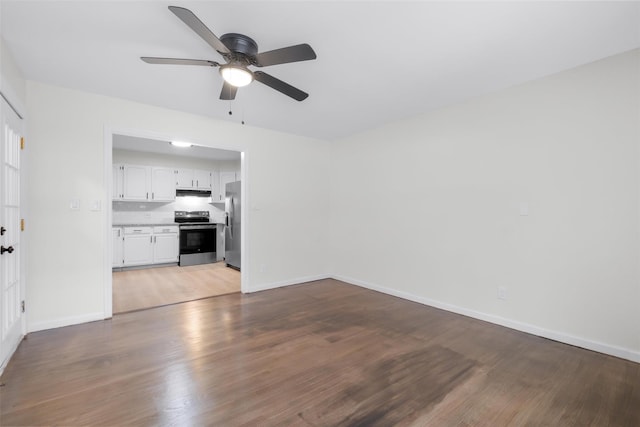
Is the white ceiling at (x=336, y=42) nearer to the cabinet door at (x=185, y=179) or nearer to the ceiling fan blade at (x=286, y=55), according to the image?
the ceiling fan blade at (x=286, y=55)

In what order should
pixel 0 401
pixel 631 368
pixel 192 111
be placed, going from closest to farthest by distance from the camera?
pixel 0 401 < pixel 631 368 < pixel 192 111

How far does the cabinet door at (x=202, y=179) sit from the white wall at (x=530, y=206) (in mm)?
4593

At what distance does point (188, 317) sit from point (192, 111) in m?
2.53

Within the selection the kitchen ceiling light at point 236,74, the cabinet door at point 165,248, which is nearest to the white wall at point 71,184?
the kitchen ceiling light at point 236,74

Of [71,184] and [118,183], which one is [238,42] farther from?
[118,183]

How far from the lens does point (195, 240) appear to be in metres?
6.42

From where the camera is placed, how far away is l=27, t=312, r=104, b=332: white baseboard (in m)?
2.80

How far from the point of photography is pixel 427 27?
1.99m

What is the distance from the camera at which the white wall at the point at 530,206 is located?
2.37 meters

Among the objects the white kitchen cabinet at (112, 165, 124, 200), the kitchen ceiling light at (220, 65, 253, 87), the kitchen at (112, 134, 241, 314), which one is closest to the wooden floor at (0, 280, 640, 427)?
the kitchen at (112, 134, 241, 314)

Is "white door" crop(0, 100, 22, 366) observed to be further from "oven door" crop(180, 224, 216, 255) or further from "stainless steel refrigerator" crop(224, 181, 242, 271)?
"oven door" crop(180, 224, 216, 255)

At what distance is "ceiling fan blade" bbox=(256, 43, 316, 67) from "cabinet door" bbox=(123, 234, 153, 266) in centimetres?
531

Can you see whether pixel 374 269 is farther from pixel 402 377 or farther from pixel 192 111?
pixel 192 111

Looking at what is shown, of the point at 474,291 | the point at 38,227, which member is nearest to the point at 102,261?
the point at 38,227
